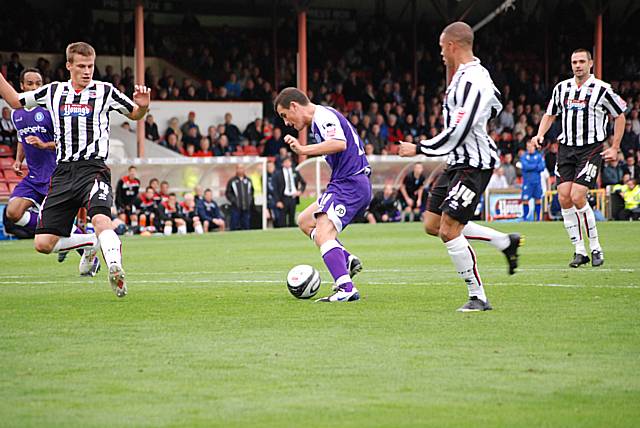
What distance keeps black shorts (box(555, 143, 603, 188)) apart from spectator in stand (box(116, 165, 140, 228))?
45.1 feet

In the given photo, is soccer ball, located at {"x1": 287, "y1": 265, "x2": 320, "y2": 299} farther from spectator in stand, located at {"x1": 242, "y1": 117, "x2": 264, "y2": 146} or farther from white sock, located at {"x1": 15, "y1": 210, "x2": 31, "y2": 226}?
spectator in stand, located at {"x1": 242, "y1": 117, "x2": 264, "y2": 146}

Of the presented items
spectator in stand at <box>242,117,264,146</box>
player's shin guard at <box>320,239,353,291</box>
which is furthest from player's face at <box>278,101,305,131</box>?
spectator in stand at <box>242,117,264,146</box>

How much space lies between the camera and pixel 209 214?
26078mm

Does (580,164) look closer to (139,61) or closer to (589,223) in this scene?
(589,223)

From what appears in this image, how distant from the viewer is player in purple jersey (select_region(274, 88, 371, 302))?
362 inches

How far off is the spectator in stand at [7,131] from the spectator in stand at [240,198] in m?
5.77

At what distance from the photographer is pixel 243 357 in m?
6.28

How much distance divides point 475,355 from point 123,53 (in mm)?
29162

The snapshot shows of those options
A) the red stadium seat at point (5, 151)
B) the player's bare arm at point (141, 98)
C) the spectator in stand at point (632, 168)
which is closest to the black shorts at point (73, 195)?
the player's bare arm at point (141, 98)

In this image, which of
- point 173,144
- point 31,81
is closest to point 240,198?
point 173,144

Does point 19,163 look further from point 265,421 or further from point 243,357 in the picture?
point 265,421

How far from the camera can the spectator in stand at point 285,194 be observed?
27422 millimetres

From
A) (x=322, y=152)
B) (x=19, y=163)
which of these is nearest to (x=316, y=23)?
(x=19, y=163)

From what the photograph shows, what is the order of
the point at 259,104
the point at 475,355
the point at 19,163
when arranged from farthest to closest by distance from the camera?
the point at 259,104 < the point at 19,163 < the point at 475,355
